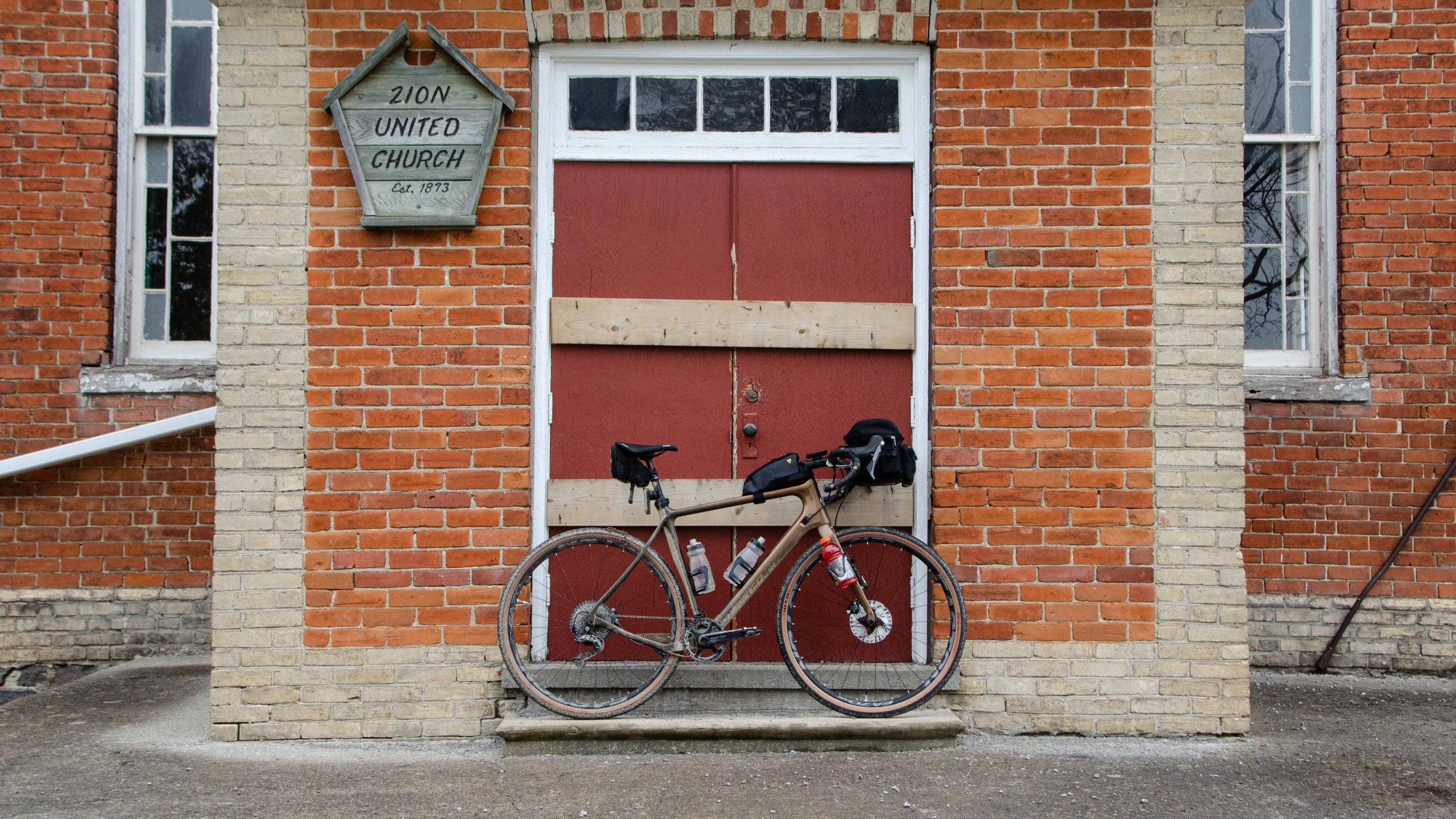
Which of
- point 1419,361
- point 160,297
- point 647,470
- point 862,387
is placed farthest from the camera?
point 160,297

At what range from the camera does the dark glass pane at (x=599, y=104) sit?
4.25 m

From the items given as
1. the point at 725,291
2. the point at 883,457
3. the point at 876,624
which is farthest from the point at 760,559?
the point at 725,291

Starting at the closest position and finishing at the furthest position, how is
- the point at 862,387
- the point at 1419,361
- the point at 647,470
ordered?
the point at 647,470 < the point at 862,387 < the point at 1419,361

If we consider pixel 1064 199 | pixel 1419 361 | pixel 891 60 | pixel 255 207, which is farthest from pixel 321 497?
pixel 1419 361

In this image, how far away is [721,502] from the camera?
390cm

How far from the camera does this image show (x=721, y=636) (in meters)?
3.83

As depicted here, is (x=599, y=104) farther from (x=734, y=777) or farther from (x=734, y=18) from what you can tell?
(x=734, y=777)

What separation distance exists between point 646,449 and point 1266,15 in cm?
457

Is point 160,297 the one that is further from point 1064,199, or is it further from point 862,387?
point 1064,199

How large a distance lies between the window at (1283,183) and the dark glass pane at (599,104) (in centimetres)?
361

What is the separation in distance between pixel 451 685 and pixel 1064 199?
130 inches

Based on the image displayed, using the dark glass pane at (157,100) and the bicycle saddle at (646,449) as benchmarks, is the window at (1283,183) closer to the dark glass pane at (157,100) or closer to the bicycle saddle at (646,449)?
the bicycle saddle at (646,449)

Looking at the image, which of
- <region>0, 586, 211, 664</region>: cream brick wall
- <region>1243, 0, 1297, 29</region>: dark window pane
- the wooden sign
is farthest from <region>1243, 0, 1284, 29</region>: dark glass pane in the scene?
<region>0, 586, 211, 664</region>: cream brick wall

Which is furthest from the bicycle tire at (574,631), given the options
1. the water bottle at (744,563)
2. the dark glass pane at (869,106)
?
the dark glass pane at (869,106)
